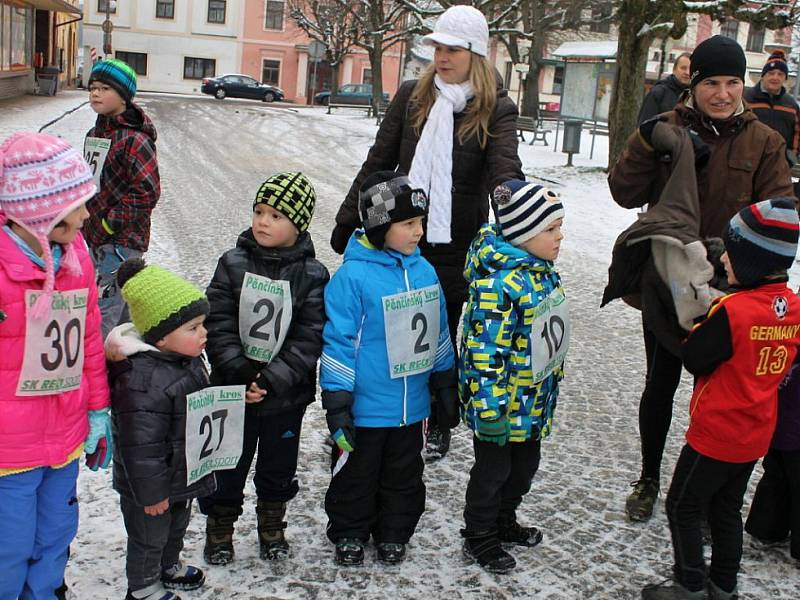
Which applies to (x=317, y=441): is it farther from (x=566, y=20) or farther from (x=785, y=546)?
(x=566, y=20)

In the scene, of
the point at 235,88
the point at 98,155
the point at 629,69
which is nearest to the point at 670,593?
the point at 98,155

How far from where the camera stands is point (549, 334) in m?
3.46

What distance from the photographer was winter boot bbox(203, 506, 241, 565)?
11.3ft

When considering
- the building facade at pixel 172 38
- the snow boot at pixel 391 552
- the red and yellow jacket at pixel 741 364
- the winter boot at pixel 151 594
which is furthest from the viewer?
the building facade at pixel 172 38

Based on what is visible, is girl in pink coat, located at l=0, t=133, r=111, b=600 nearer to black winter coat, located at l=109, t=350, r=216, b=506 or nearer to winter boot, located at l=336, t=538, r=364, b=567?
black winter coat, located at l=109, t=350, r=216, b=506

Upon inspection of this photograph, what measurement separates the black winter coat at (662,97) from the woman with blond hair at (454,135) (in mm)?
5511

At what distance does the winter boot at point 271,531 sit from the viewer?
3533 millimetres

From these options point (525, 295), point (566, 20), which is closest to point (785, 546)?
point (525, 295)

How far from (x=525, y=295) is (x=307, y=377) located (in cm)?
88

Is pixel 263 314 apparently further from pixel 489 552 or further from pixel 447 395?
pixel 489 552

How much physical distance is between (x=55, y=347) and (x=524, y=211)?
5.69 ft

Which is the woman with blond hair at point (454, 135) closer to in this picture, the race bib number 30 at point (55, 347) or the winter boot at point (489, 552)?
the winter boot at point (489, 552)

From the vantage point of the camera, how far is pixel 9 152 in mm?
2693

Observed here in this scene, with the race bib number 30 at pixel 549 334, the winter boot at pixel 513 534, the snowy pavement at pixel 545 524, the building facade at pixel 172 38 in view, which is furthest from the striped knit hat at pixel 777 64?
the building facade at pixel 172 38
